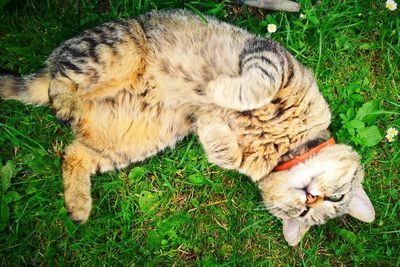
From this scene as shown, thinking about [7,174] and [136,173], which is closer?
[7,174]

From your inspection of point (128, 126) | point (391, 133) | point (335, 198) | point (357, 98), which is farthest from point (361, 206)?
point (128, 126)

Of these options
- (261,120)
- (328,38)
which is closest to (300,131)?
(261,120)

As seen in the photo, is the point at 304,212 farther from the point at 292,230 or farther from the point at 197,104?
the point at 197,104

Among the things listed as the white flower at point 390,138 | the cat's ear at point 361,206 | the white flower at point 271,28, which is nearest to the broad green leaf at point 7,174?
the white flower at point 271,28

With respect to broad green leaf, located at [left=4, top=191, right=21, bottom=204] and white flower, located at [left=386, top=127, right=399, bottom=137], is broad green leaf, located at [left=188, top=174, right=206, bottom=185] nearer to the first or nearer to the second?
broad green leaf, located at [left=4, top=191, right=21, bottom=204]

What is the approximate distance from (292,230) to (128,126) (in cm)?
149

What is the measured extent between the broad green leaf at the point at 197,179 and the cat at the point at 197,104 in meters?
0.49

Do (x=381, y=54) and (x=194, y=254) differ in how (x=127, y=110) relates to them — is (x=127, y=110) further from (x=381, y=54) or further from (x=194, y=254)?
(x=381, y=54)

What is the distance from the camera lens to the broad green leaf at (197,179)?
136 inches

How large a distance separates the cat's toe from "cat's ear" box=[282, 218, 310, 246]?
153 cm

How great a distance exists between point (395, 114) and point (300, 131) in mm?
1310

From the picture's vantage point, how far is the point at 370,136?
3.49 metres

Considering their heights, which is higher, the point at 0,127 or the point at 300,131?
the point at 300,131

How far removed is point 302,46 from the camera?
354cm
